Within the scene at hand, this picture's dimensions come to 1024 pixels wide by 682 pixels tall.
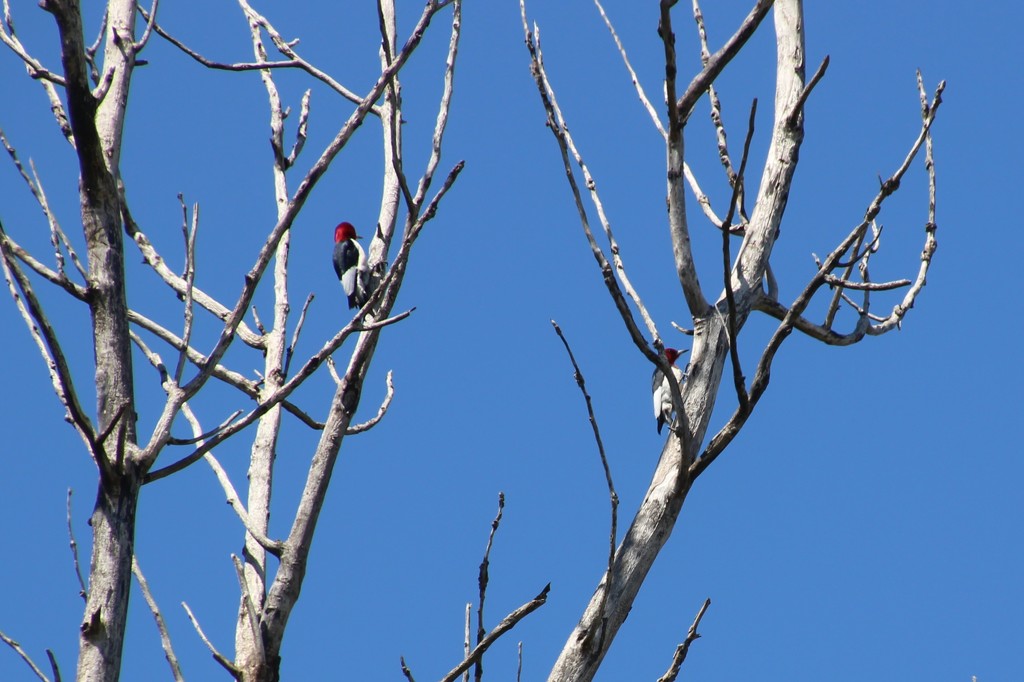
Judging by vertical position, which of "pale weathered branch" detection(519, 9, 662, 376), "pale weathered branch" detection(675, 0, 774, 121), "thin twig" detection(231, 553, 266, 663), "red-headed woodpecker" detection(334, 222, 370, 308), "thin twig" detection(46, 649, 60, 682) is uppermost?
"red-headed woodpecker" detection(334, 222, 370, 308)

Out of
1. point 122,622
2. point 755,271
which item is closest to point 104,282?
point 122,622

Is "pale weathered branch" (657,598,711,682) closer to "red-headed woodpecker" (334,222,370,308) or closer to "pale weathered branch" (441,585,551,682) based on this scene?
"pale weathered branch" (441,585,551,682)

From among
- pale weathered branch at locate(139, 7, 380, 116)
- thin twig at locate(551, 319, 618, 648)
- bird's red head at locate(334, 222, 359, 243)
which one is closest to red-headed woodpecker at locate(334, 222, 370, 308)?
bird's red head at locate(334, 222, 359, 243)

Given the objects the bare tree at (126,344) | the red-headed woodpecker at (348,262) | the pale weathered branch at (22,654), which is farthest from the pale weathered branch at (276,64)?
the red-headed woodpecker at (348,262)

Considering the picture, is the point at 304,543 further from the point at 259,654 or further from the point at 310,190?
the point at 310,190

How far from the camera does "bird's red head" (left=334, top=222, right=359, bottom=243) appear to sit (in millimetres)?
8711

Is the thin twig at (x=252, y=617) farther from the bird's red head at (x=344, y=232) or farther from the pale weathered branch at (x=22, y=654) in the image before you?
the bird's red head at (x=344, y=232)

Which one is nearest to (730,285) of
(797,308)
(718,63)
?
(797,308)

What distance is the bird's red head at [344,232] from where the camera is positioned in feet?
28.6

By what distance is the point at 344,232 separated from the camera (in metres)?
8.84

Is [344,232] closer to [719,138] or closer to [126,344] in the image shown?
[719,138]

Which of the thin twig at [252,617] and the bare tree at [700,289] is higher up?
the bare tree at [700,289]

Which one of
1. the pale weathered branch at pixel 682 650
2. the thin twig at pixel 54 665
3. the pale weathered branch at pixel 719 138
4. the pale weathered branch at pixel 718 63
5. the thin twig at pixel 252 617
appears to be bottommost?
the thin twig at pixel 54 665

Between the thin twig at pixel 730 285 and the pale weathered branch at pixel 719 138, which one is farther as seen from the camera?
the pale weathered branch at pixel 719 138
